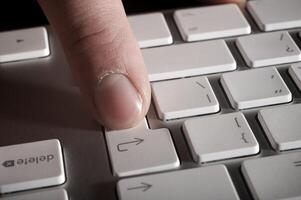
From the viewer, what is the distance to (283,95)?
0.39 meters

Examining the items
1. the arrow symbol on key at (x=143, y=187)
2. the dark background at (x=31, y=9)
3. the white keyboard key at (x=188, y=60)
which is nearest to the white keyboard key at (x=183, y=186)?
the arrow symbol on key at (x=143, y=187)

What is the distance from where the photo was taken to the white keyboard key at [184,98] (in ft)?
1.24

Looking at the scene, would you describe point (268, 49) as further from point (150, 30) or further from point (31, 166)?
Answer: point (31, 166)

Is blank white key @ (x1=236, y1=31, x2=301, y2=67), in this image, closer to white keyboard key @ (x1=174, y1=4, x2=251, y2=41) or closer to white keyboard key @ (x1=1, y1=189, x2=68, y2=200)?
white keyboard key @ (x1=174, y1=4, x2=251, y2=41)

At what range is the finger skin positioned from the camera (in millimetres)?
366

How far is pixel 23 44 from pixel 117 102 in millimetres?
135

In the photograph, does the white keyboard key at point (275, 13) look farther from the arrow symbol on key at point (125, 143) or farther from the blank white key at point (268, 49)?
the arrow symbol on key at point (125, 143)

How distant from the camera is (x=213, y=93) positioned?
1.29 ft

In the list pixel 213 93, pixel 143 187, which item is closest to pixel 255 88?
pixel 213 93

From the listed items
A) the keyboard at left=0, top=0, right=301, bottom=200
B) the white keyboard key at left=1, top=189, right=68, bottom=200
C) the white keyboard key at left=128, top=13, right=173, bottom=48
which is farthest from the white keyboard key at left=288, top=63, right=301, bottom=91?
the white keyboard key at left=1, top=189, right=68, bottom=200

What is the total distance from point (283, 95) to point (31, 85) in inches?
8.7

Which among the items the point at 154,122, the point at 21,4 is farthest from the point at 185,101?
the point at 21,4

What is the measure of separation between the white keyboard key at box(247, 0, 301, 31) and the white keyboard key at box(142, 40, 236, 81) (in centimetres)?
6

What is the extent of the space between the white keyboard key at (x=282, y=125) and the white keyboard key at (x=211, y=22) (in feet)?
0.37
